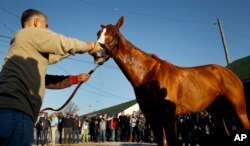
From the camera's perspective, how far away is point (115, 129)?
23.8 metres

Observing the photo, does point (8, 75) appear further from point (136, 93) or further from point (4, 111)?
point (136, 93)

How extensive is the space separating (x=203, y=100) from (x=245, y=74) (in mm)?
15268

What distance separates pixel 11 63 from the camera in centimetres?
284

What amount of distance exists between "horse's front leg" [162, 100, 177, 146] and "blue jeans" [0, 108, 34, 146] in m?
2.99

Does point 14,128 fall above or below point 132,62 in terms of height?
below

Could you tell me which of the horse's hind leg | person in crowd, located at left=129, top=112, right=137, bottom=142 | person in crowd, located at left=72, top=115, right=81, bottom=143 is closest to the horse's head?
the horse's hind leg

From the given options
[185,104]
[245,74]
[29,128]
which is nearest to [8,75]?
[29,128]

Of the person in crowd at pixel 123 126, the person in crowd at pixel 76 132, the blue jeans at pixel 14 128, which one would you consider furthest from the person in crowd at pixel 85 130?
the blue jeans at pixel 14 128

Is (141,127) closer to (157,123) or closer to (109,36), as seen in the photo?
(157,123)

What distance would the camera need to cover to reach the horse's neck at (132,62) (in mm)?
5747

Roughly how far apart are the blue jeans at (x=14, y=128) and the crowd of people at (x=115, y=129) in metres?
14.4

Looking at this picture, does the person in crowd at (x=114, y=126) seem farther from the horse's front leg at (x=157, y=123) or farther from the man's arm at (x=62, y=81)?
the man's arm at (x=62, y=81)

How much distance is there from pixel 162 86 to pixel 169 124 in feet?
2.37

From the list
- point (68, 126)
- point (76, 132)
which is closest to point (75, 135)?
point (76, 132)
